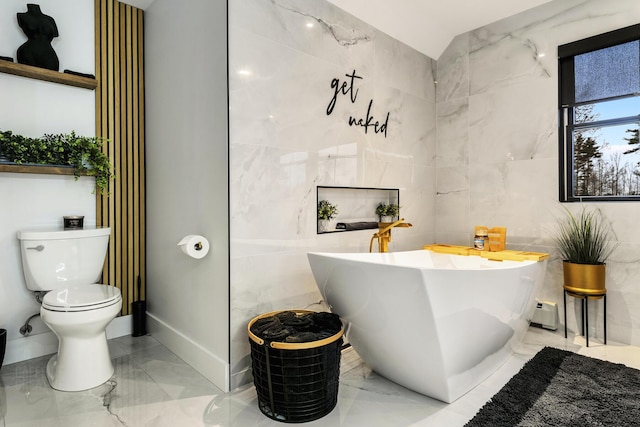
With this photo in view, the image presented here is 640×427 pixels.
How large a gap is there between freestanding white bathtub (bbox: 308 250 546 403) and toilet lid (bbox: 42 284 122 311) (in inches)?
44.9

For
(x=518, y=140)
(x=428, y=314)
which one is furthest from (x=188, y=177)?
(x=518, y=140)

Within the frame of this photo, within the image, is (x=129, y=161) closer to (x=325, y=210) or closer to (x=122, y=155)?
(x=122, y=155)

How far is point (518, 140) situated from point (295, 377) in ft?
8.17

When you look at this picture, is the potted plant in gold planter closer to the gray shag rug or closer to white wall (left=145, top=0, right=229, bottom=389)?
the gray shag rug

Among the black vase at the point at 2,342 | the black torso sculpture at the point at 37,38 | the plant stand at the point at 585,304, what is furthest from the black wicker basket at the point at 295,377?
the black torso sculpture at the point at 37,38

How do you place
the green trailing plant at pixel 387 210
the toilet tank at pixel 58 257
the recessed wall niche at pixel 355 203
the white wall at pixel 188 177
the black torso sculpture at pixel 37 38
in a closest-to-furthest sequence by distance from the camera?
1. the white wall at pixel 188 177
2. the toilet tank at pixel 58 257
3. the black torso sculpture at pixel 37 38
4. the recessed wall niche at pixel 355 203
5. the green trailing plant at pixel 387 210

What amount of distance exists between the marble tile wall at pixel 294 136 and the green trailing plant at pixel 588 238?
1.22m

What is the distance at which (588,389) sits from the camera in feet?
6.15

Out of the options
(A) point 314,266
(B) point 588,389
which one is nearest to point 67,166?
(A) point 314,266

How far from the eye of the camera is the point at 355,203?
2760 mm

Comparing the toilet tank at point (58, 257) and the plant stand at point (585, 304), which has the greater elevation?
the toilet tank at point (58, 257)

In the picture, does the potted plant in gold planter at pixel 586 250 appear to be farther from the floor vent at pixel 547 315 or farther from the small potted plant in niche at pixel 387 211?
the small potted plant in niche at pixel 387 211

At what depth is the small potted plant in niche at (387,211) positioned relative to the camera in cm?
292

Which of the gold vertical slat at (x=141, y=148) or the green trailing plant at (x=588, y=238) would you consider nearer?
the green trailing plant at (x=588, y=238)
